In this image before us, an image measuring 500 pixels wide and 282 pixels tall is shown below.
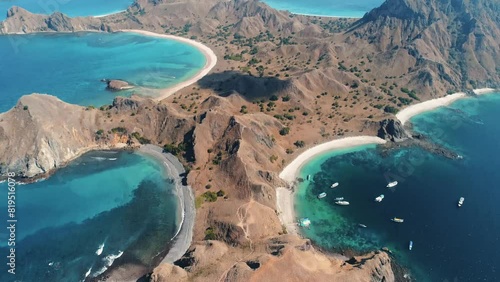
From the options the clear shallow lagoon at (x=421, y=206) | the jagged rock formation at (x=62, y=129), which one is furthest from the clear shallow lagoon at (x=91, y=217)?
the clear shallow lagoon at (x=421, y=206)

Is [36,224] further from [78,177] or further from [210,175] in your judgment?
[210,175]

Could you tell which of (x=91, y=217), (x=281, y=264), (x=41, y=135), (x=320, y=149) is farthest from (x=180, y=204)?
(x=320, y=149)

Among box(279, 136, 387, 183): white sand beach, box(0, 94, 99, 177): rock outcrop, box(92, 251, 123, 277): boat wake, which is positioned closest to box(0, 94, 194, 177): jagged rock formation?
box(0, 94, 99, 177): rock outcrop

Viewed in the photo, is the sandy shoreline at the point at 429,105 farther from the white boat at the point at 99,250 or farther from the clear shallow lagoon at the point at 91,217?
the white boat at the point at 99,250

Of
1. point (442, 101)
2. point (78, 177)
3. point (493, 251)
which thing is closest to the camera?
point (493, 251)

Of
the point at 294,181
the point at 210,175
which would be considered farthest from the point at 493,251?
the point at 210,175
